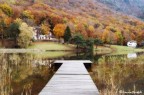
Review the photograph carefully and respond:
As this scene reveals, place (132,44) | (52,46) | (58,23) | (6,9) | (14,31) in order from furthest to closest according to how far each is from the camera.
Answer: (58,23) < (6,9) < (132,44) < (52,46) < (14,31)

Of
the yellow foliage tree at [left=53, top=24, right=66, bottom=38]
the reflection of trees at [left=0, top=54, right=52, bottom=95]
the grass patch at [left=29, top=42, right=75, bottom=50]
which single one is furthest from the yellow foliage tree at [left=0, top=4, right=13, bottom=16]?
the reflection of trees at [left=0, top=54, right=52, bottom=95]

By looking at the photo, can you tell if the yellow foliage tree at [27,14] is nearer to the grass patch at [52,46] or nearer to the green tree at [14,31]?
the grass patch at [52,46]

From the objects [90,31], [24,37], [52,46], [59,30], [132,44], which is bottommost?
[132,44]

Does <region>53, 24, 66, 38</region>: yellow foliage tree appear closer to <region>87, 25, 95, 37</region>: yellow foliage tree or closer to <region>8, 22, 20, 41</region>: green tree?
<region>87, 25, 95, 37</region>: yellow foliage tree

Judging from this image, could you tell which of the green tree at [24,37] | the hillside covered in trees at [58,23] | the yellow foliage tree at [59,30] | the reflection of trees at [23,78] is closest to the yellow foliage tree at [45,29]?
the hillside covered in trees at [58,23]

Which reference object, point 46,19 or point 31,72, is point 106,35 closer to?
point 46,19

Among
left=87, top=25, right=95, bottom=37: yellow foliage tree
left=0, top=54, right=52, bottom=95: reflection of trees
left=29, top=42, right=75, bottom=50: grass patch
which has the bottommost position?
left=29, top=42, right=75, bottom=50: grass patch

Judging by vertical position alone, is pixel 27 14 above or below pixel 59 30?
above

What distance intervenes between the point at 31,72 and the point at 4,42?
139 feet

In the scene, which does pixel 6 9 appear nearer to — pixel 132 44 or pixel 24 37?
pixel 24 37

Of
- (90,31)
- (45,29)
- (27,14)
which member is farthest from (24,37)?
(90,31)

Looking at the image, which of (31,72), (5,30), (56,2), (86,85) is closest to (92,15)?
(56,2)

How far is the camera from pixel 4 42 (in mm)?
55844

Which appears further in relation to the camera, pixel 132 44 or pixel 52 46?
pixel 132 44
